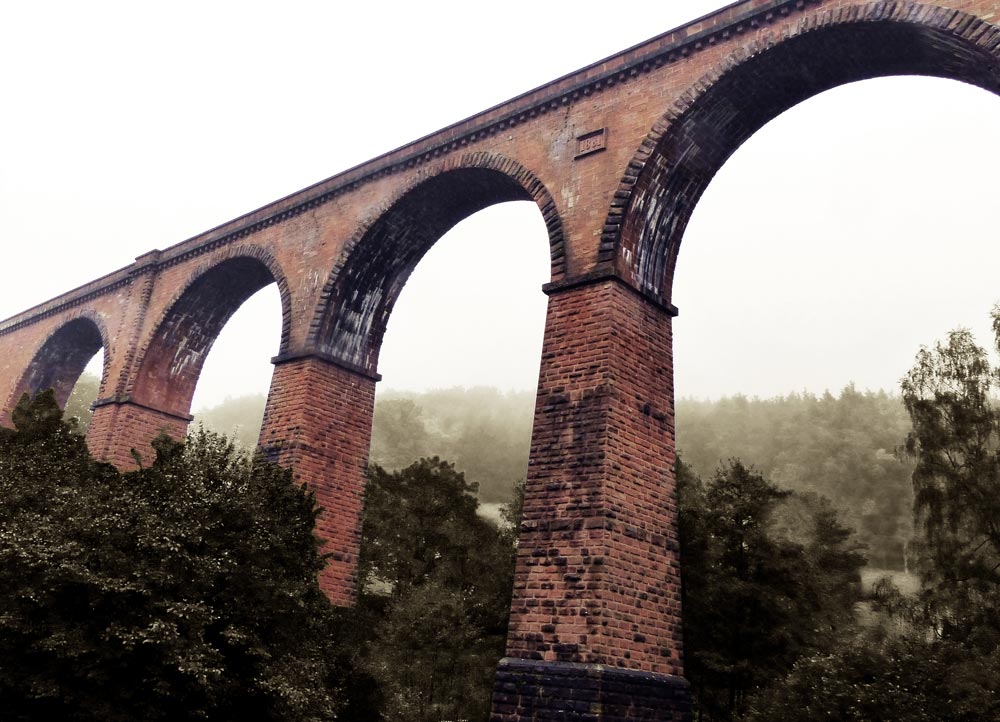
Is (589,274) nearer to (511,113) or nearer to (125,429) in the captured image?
(511,113)

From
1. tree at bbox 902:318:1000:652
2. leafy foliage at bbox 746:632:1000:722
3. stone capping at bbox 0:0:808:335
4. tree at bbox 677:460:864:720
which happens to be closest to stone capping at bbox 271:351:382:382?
stone capping at bbox 0:0:808:335

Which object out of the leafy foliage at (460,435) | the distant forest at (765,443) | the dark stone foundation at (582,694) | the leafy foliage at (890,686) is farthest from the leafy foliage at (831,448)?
the dark stone foundation at (582,694)

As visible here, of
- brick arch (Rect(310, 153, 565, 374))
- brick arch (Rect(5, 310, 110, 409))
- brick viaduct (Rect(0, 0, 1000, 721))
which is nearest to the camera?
brick viaduct (Rect(0, 0, 1000, 721))

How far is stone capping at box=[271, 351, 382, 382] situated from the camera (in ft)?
44.1

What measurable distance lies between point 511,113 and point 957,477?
1302 centimetres

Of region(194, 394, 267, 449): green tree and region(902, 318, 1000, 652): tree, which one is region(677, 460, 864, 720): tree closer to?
region(902, 318, 1000, 652): tree

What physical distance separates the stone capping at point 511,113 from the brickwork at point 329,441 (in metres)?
3.27

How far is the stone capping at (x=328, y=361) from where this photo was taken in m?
13.5

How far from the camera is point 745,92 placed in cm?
1034

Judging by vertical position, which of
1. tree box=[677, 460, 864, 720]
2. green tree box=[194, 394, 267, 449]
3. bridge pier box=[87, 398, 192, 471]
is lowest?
tree box=[677, 460, 864, 720]

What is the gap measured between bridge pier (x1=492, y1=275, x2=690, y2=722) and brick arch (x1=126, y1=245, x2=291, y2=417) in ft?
29.0

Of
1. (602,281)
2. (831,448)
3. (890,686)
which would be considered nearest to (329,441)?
(602,281)

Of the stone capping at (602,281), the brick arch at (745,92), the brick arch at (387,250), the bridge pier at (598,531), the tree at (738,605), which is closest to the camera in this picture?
the bridge pier at (598,531)

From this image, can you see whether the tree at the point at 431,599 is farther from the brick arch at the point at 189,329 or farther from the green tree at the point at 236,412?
the green tree at the point at 236,412
